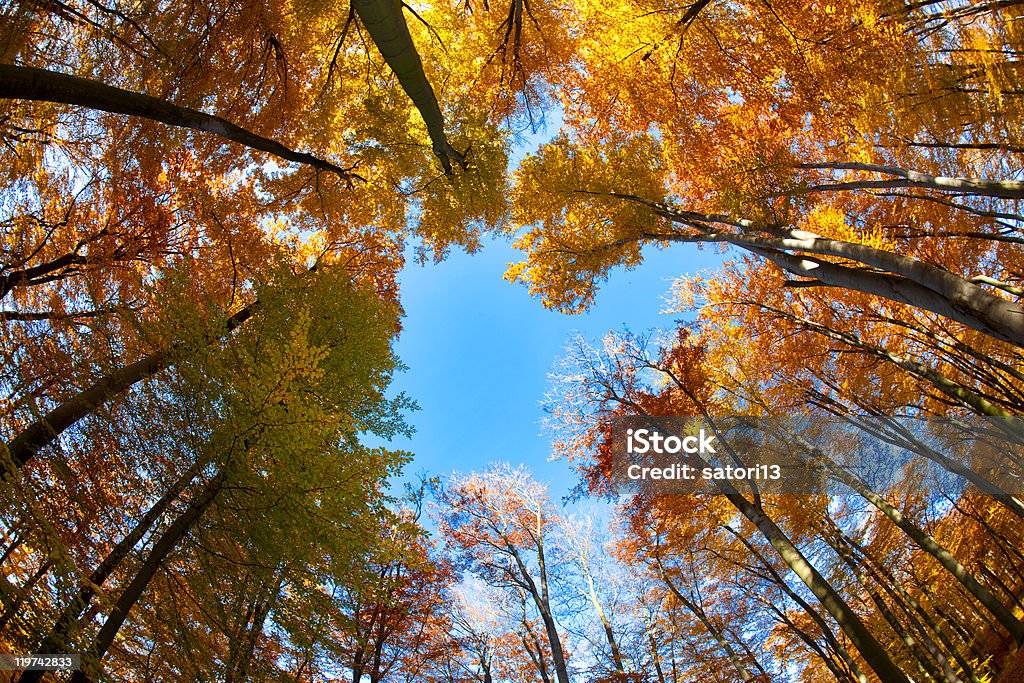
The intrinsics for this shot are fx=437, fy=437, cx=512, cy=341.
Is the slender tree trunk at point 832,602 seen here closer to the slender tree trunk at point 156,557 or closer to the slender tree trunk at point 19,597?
the slender tree trunk at point 156,557

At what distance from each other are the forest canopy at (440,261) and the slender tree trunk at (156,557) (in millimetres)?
34

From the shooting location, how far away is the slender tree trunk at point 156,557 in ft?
10.0

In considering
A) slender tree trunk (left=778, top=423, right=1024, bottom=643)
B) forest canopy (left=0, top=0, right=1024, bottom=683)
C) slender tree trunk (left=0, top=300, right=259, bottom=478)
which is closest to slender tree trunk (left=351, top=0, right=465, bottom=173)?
forest canopy (left=0, top=0, right=1024, bottom=683)

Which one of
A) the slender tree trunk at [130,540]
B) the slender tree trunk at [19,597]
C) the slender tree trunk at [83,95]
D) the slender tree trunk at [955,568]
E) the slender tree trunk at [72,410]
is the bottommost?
the slender tree trunk at [955,568]

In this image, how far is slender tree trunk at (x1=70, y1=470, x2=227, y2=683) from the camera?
120 inches

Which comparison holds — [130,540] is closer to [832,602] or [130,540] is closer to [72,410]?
[72,410]

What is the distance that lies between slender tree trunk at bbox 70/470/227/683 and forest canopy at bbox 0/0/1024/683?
0.11ft

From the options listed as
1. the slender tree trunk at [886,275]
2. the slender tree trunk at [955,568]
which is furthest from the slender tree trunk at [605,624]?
the slender tree trunk at [886,275]

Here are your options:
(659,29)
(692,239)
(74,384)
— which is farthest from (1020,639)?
(74,384)

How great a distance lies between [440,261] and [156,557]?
5490 millimetres

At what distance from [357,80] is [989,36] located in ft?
25.5

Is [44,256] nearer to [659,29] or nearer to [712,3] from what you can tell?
[659,29]

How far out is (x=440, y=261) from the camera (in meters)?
7.68

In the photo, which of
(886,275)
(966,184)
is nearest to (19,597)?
(886,275)
